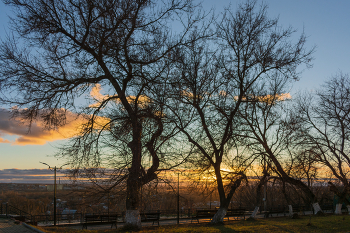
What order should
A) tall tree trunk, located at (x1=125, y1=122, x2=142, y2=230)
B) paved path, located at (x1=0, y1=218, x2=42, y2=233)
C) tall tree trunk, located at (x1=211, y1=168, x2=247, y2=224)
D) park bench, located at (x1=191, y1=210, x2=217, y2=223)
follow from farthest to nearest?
park bench, located at (x1=191, y1=210, x2=217, y2=223)
tall tree trunk, located at (x1=211, y1=168, x2=247, y2=224)
paved path, located at (x1=0, y1=218, x2=42, y2=233)
tall tree trunk, located at (x1=125, y1=122, x2=142, y2=230)

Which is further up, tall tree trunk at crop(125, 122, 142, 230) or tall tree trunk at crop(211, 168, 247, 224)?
tall tree trunk at crop(125, 122, 142, 230)

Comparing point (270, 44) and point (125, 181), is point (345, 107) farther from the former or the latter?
point (125, 181)

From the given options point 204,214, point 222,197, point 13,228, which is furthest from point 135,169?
point 204,214

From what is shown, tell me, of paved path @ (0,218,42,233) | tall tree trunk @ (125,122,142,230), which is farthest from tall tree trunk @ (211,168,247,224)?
paved path @ (0,218,42,233)

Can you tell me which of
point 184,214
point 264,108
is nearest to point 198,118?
point 264,108

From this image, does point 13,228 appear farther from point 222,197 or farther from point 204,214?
point 204,214

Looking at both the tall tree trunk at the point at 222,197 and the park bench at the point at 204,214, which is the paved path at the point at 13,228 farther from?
the park bench at the point at 204,214

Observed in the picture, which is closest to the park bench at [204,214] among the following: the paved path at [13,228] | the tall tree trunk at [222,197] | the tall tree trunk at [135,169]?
the tall tree trunk at [222,197]

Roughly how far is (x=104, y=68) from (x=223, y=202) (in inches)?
456

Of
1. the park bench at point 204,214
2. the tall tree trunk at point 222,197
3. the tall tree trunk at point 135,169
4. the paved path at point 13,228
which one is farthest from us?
the park bench at point 204,214

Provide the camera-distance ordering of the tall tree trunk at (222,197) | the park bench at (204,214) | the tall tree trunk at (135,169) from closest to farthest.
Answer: the tall tree trunk at (135,169) → the tall tree trunk at (222,197) → the park bench at (204,214)

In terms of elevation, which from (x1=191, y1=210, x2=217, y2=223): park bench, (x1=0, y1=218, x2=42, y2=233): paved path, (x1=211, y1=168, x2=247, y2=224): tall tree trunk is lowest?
(x1=191, y1=210, x2=217, y2=223): park bench

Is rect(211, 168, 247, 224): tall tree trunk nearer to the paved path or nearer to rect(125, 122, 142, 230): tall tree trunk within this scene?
rect(125, 122, 142, 230): tall tree trunk

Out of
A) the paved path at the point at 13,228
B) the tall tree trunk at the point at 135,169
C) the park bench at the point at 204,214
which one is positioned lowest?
the park bench at the point at 204,214
